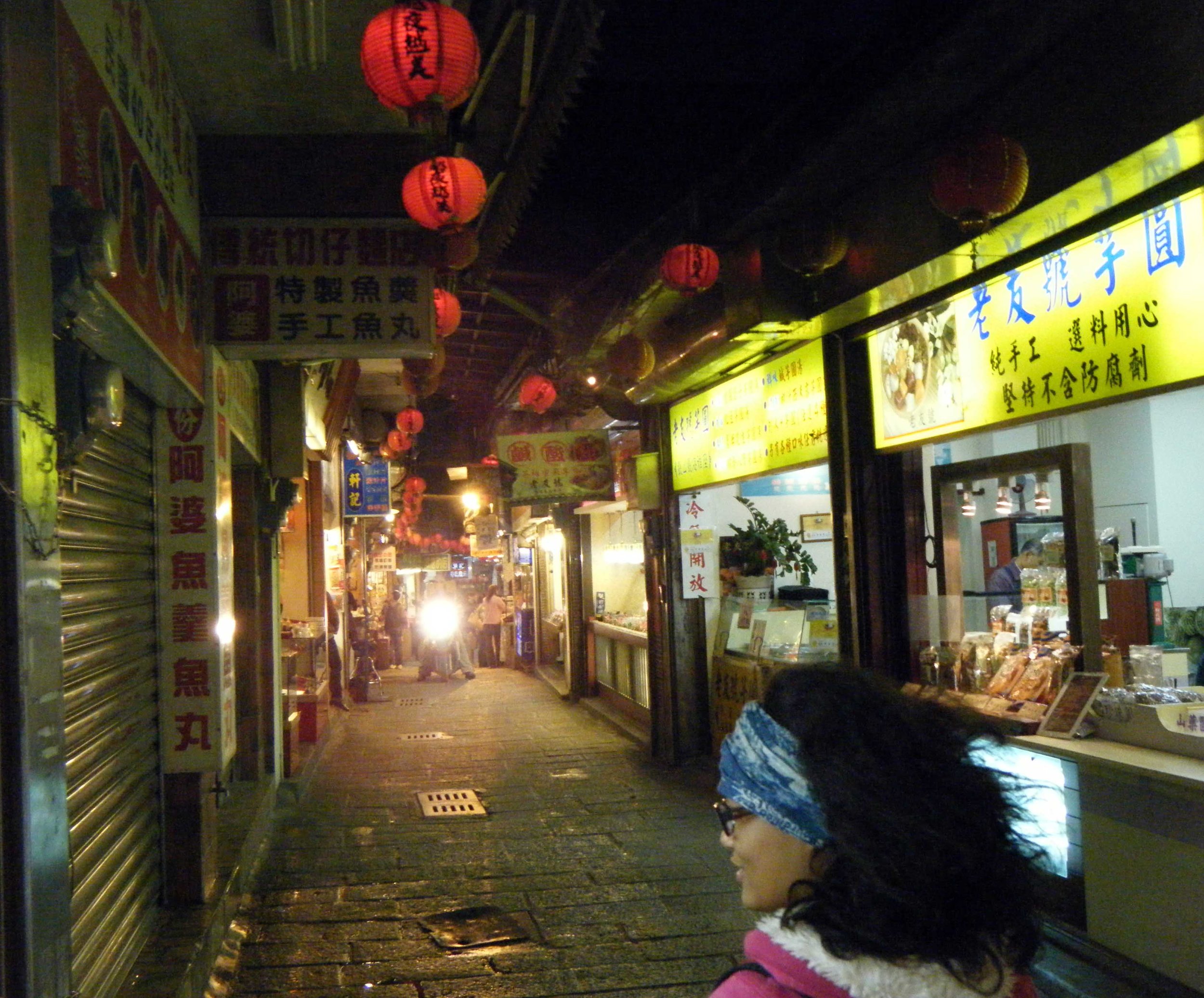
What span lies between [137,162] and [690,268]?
4686 mm

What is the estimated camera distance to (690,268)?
815 centimetres

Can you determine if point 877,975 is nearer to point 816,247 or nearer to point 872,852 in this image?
point 872,852

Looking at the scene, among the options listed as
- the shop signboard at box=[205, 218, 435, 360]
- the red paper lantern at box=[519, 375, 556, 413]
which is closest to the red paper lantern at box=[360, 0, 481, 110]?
the shop signboard at box=[205, 218, 435, 360]

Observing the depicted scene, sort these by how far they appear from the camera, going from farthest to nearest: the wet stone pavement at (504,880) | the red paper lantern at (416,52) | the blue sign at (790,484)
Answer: the blue sign at (790,484)
the wet stone pavement at (504,880)
the red paper lantern at (416,52)

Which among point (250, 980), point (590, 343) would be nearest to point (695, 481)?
point (590, 343)

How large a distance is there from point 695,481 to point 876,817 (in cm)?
A: 942

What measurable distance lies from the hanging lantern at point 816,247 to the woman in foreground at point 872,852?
5775mm

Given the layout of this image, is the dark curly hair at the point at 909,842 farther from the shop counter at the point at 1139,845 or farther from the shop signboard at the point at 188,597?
the shop signboard at the point at 188,597

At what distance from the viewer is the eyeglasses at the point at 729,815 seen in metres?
1.82

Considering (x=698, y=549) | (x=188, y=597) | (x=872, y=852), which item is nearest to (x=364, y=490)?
(x=698, y=549)

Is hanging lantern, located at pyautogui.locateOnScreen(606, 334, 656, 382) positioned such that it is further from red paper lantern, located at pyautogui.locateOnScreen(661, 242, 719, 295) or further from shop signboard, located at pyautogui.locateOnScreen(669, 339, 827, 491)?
red paper lantern, located at pyautogui.locateOnScreen(661, 242, 719, 295)

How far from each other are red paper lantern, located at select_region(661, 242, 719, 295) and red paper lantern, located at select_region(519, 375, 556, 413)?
527 cm

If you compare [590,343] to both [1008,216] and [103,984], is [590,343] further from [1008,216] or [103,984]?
[103,984]

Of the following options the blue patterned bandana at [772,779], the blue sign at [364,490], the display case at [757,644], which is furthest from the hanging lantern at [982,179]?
the blue sign at [364,490]
